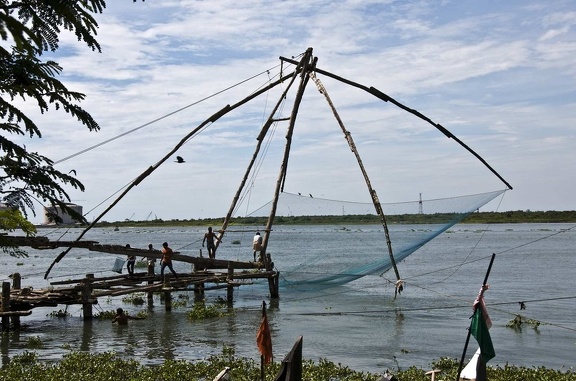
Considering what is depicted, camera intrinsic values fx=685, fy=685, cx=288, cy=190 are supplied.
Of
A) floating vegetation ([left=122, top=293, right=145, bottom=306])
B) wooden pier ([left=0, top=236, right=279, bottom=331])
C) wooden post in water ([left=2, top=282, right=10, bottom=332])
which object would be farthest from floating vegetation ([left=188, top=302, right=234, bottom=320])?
wooden post in water ([left=2, top=282, right=10, bottom=332])

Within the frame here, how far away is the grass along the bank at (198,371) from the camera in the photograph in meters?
11.1

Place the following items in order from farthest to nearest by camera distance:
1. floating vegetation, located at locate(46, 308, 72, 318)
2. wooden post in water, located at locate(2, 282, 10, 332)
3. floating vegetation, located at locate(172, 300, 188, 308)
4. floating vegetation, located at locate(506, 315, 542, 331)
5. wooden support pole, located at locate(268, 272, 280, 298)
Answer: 1. floating vegetation, located at locate(172, 300, 188, 308)
2. wooden support pole, located at locate(268, 272, 280, 298)
3. floating vegetation, located at locate(46, 308, 72, 318)
4. floating vegetation, located at locate(506, 315, 542, 331)
5. wooden post in water, located at locate(2, 282, 10, 332)

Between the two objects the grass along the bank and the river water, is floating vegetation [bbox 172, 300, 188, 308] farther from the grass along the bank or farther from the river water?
the grass along the bank

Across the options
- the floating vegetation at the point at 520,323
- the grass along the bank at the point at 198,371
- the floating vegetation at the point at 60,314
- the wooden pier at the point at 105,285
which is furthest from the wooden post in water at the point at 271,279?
the grass along the bank at the point at 198,371

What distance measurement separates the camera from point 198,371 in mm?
11656

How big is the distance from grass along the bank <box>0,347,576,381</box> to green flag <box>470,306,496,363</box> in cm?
260

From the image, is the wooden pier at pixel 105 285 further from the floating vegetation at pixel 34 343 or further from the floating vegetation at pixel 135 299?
the floating vegetation at pixel 135 299

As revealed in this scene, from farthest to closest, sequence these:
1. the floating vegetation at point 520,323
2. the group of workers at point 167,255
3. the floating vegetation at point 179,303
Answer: the floating vegetation at point 179,303 → the group of workers at point 167,255 → the floating vegetation at point 520,323

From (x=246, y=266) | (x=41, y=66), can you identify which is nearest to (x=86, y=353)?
(x=246, y=266)

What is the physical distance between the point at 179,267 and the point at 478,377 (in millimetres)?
31284

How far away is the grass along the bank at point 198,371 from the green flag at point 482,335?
2601mm

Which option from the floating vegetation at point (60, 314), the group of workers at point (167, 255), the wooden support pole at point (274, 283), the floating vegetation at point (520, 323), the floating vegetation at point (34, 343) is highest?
the group of workers at point (167, 255)

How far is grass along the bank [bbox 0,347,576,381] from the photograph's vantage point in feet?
36.5

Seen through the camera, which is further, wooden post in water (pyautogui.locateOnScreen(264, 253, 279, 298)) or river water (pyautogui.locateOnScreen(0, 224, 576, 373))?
wooden post in water (pyautogui.locateOnScreen(264, 253, 279, 298))
